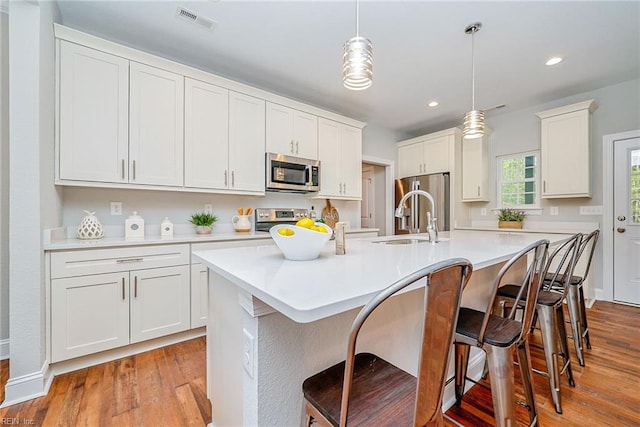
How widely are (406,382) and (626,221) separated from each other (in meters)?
4.17

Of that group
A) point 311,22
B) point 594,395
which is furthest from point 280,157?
point 594,395

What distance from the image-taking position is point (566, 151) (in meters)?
3.46

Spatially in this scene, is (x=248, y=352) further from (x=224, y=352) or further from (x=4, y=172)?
(x=4, y=172)

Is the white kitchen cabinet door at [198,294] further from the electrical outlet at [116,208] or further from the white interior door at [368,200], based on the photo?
the white interior door at [368,200]

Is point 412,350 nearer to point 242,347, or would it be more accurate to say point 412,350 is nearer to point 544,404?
point 242,347

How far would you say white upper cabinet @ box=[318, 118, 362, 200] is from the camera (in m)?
3.57

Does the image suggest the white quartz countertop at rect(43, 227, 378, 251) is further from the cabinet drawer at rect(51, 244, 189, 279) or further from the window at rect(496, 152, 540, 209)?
the window at rect(496, 152, 540, 209)

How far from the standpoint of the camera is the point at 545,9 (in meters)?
2.07

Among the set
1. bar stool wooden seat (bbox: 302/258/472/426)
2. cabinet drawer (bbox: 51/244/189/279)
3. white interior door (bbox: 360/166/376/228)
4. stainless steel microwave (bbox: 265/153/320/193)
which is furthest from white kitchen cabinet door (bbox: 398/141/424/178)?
bar stool wooden seat (bbox: 302/258/472/426)

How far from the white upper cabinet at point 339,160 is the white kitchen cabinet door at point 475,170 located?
176 centimetres

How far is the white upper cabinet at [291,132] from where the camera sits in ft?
10.2

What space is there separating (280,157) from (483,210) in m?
3.44

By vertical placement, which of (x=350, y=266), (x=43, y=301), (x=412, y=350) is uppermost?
(x=350, y=266)

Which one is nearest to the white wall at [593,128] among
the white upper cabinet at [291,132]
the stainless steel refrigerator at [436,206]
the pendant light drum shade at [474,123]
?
the stainless steel refrigerator at [436,206]
